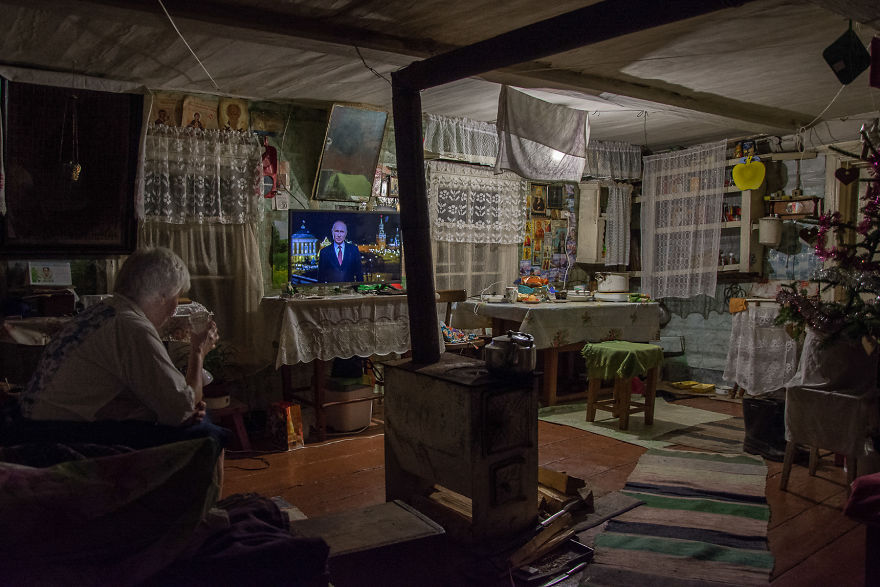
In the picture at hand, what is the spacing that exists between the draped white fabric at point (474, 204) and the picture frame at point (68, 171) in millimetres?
2813

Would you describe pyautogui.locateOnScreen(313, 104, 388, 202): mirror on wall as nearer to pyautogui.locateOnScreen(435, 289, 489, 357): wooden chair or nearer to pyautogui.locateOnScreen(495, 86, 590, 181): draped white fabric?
pyautogui.locateOnScreen(435, 289, 489, 357): wooden chair

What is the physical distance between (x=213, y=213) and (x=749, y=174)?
526 cm

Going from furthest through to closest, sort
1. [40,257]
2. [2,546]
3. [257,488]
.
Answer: [40,257]
[257,488]
[2,546]

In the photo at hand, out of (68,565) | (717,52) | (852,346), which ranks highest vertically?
(717,52)

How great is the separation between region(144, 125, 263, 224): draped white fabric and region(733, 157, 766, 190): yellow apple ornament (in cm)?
481

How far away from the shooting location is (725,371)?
21.9ft

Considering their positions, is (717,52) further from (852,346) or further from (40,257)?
(40,257)

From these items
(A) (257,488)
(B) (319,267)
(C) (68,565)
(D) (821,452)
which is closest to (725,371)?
(D) (821,452)

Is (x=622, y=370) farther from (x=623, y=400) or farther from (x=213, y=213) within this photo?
(x=213, y=213)

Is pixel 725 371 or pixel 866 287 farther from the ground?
pixel 866 287

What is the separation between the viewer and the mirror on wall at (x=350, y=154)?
18.4 feet

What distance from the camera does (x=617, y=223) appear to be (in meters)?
7.73

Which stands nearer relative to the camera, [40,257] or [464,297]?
[40,257]

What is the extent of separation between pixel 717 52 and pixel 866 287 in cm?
170
